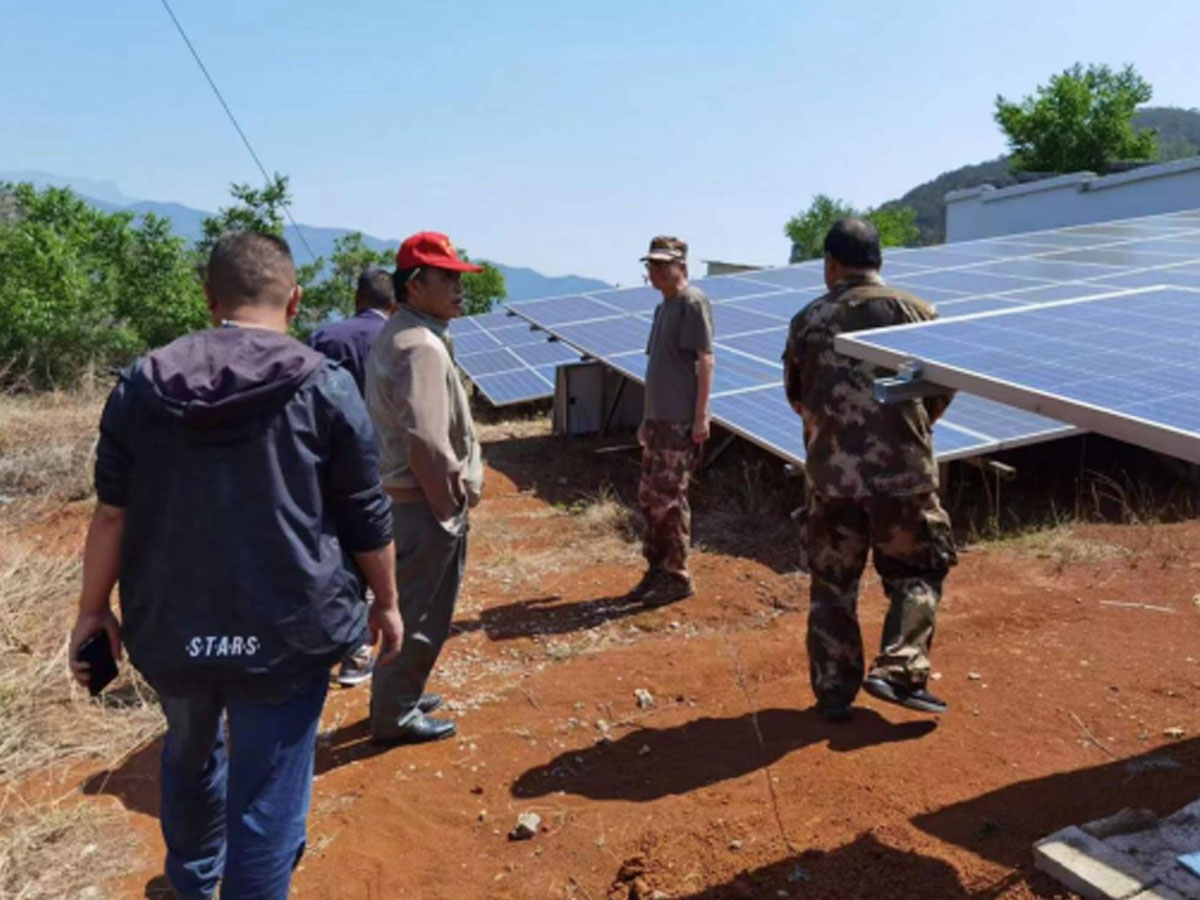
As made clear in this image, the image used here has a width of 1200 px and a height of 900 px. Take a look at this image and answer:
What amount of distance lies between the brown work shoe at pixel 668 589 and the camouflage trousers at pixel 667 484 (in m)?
0.11

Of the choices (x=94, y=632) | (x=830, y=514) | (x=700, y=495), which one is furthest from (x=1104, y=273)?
(x=94, y=632)

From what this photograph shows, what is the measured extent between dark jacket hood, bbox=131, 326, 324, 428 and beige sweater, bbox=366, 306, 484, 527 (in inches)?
46.0

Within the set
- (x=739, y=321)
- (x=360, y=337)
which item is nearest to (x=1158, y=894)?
(x=360, y=337)

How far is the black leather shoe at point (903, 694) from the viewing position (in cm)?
362

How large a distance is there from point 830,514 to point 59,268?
45.8 feet

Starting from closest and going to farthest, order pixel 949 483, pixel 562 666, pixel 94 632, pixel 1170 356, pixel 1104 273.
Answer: pixel 94 632 < pixel 1170 356 < pixel 562 666 < pixel 949 483 < pixel 1104 273

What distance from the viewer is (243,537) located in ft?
7.34

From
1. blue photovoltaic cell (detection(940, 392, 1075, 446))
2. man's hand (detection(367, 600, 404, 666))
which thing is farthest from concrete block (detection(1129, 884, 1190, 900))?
blue photovoltaic cell (detection(940, 392, 1075, 446))

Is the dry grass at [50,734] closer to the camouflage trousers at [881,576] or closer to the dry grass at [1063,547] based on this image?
the camouflage trousers at [881,576]

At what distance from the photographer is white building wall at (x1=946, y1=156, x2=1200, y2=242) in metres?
19.6

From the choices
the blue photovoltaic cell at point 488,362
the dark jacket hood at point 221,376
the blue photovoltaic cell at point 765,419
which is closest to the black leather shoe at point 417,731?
the dark jacket hood at point 221,376

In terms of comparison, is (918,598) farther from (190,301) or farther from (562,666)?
(190,301)

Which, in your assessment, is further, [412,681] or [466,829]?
[412,681]

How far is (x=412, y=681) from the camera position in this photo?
150 inches
